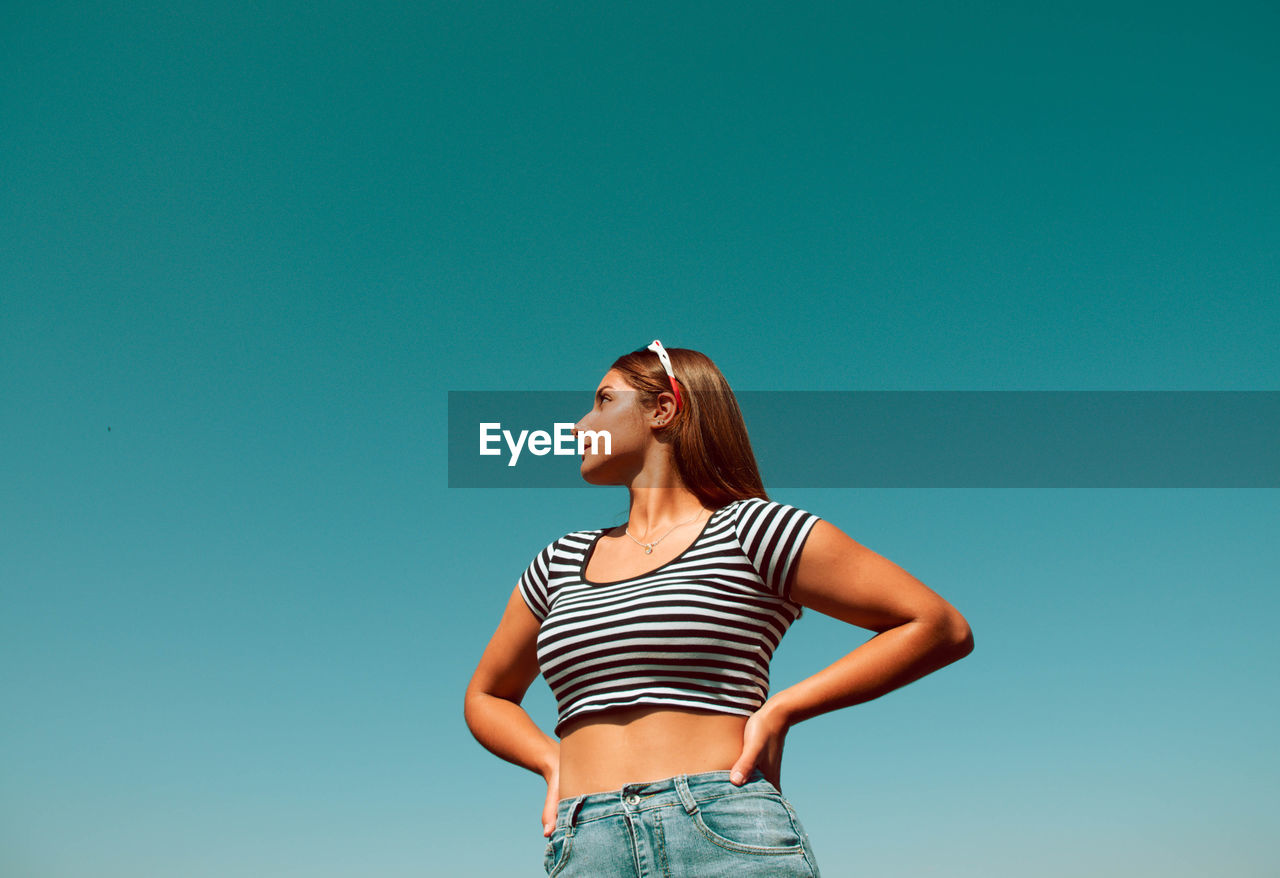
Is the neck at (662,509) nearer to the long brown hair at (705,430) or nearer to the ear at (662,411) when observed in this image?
the long brown hair at (705,430)

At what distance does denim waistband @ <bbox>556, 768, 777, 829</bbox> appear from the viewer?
303 cm

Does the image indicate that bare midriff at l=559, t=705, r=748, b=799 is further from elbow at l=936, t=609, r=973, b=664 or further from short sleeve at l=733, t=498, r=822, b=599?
elbow at l=936, t=609, r=973, b=664

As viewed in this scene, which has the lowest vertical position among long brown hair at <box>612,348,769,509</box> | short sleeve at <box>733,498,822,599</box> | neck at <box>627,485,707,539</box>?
short sleeve at <box>733,498,822,599</box>

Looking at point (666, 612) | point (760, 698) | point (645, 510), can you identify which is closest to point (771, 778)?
point (760, 698)

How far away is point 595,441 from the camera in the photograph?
4.04 meters

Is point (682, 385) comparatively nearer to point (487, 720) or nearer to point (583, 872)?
point (487, 720)

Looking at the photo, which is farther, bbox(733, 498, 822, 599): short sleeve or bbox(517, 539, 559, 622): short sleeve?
bbox(517, 539, 559, 622): short sleeve

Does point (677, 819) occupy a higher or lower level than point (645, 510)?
lower

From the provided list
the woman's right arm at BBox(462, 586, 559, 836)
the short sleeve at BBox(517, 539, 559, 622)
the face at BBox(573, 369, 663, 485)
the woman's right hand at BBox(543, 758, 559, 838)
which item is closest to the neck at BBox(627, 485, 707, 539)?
the face at BBox(573, 369, 663, 485)

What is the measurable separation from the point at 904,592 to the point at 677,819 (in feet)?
3.52

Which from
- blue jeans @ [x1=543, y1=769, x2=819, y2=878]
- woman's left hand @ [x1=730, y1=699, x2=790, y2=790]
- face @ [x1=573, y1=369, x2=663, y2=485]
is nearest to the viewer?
blue jeans @ [x1=543, y1=769, x2=819, y2=878]

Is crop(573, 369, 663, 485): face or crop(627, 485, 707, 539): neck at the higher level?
crop(573, 369, 663, 485): face

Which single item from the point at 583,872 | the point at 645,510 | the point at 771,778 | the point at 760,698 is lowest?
the point at 583,872

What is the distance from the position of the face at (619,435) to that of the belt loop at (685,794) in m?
1.38
